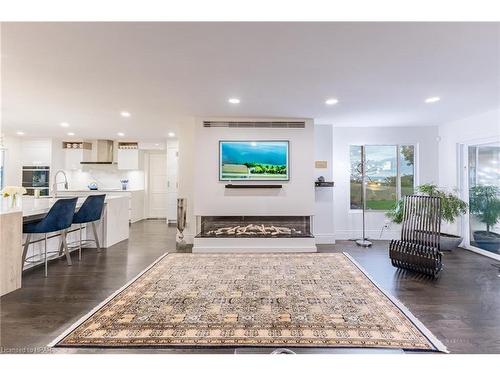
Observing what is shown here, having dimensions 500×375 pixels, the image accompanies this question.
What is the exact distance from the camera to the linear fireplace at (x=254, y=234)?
4.83 meters

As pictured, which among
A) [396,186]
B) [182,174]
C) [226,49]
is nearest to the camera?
[226,49]

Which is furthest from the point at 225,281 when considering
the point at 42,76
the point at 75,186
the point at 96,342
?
the point at 75,186

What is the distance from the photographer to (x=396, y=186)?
6094mm

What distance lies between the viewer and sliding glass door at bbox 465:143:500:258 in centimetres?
461

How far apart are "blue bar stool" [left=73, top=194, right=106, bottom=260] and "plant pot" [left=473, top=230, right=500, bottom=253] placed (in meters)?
6.63

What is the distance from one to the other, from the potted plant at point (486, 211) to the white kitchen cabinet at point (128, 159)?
329 inches

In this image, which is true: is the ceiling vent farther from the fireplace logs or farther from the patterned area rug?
the patterned area rug

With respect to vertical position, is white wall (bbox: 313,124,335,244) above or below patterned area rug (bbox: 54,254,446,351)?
above

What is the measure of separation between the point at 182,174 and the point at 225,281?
270 centimetres

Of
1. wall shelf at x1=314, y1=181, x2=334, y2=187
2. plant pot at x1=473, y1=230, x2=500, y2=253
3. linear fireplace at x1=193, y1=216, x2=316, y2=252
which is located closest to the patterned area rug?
linear fireplace at x1=193, y1=216, x2=316, y2=252

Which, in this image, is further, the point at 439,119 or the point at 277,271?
the point at 439,119

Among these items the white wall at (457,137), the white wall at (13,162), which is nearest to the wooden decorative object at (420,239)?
the white wall at (457,137)

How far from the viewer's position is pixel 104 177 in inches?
341

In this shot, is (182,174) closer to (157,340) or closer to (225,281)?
(225,281)
